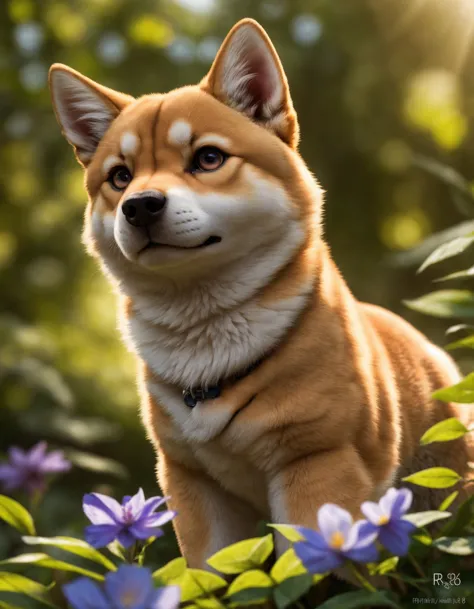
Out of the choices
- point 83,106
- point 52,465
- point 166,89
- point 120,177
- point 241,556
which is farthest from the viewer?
point 166,89

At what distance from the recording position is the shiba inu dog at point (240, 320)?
6.85ft

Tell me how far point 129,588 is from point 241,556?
29cm

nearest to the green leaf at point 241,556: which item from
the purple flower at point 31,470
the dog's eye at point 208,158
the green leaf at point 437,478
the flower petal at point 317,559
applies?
the flower petal at point 317,559

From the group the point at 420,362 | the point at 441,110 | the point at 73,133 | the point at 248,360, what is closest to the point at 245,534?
the point at 248,360

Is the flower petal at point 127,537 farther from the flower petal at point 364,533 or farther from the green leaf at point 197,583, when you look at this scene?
the flower petal at point 364,533

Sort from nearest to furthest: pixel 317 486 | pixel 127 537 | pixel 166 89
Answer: pixel 127 537
pixel 317 486
pixel 166 89

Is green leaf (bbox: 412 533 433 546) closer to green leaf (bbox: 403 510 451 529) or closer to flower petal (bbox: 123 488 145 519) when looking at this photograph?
green leaf (bbox: 403 510 451 529)

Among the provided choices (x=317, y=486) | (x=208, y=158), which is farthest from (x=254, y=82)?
(x=317, y=486)

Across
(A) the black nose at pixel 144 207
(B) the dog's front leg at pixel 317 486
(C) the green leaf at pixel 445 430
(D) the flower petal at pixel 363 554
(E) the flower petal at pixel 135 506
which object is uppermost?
(A) the black nose at pixel 144 207

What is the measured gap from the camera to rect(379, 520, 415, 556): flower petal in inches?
57.4

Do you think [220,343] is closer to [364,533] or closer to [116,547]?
[116,547]

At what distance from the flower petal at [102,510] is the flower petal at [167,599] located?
0.39m

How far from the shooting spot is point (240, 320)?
2.23 m

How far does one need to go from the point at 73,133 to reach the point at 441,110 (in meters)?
3.22
